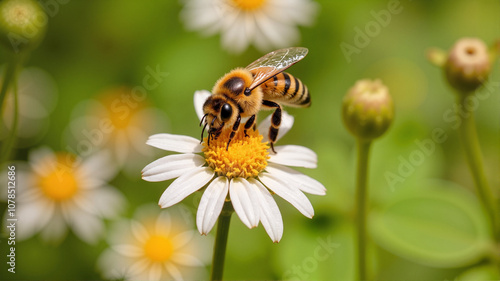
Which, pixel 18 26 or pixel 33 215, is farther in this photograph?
pixel 33 215

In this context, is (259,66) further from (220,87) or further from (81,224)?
(81,224)

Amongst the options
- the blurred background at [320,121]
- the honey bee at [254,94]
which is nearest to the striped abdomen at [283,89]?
the honey bee at [254,94]

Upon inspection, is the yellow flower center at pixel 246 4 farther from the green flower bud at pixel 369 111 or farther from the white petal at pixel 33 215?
the white petal at pixel 33 215

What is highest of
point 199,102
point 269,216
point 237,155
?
point 199,102

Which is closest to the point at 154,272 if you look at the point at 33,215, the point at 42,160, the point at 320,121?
the point at 33,215

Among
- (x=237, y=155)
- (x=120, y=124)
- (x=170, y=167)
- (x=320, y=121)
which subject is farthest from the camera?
(x=120, y=124)

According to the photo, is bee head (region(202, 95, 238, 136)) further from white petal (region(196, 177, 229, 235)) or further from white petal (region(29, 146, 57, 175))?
white petal (region(29, 146, 57, 175))

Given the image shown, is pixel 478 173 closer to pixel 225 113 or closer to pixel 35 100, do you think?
pixel 225 113

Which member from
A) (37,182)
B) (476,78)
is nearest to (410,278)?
(476,78)
